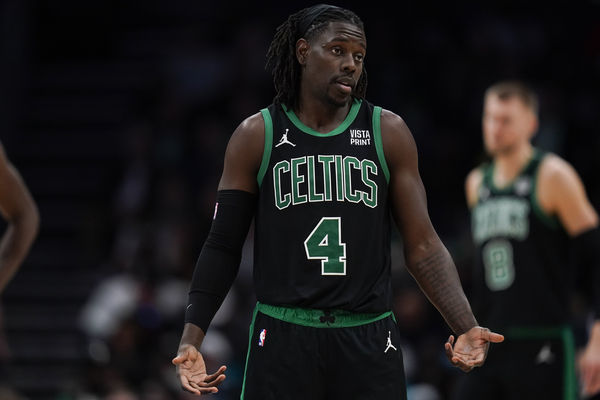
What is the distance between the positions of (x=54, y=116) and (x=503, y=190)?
32.2 ft

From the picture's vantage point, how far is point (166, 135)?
44.3ft

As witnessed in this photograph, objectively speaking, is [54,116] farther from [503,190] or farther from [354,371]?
[354,371]

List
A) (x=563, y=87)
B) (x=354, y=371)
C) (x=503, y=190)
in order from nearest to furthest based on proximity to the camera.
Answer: (x=354, y=371), (x=503, y=190), (x=563, y=87)

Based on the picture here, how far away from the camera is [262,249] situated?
4.23 metres

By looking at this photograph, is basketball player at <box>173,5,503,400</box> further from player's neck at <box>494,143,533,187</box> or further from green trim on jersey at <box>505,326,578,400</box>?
player's neck at <box>494,143,533,187</box>

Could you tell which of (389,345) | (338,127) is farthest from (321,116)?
(389,345)

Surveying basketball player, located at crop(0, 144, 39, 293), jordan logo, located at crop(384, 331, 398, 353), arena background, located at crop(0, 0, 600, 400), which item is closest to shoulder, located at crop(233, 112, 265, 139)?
jordan logo, located at crop(384, 331, 398, 353)

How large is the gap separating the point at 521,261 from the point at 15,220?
2.75 m

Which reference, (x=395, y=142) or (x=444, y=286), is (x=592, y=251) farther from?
(x=395, y=142)

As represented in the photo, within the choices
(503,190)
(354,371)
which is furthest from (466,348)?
(503,190)

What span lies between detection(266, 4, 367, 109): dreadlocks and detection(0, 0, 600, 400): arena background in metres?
5.43

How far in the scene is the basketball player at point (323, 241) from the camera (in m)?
4.06

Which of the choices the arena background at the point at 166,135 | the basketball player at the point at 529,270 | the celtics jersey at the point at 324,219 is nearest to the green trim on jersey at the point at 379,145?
the celtics jersey at the point at 324,219

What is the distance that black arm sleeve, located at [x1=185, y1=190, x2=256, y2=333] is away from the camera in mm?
4227
